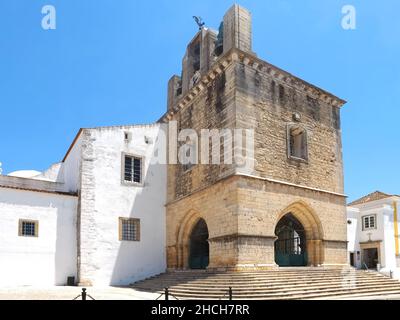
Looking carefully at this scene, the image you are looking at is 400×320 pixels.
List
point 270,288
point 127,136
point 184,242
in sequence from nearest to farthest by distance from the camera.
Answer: point 270,288, point 184,242, point 127,136

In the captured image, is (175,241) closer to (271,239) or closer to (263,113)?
(271,239)

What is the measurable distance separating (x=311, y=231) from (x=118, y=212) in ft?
27.4

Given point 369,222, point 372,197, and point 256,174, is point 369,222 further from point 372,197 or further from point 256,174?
point 256,174

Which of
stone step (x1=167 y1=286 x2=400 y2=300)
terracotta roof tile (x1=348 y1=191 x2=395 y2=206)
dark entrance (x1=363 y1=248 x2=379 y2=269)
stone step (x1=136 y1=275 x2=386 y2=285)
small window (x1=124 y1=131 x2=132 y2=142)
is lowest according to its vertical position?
dark entrance (x1=363 y1=248 x2=379 y2=269)

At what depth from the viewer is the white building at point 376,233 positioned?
3091 cm

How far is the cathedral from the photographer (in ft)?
52.4

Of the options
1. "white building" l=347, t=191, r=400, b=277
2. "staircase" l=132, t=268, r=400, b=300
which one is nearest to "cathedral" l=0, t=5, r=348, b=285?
"staircase" l=132, t=268, r=400, b=300

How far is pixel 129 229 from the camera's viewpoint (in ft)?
62.5

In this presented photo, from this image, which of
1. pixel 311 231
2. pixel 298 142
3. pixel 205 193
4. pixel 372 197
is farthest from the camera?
pixel 372 197

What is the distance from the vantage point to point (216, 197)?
16.5 metres

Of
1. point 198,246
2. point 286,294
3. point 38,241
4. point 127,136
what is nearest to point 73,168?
point 127,136

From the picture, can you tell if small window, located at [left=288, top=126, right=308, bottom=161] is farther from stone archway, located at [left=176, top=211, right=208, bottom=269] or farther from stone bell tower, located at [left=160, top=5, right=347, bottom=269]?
stone archway, located at [left=176, top=211, right=208, bottom=269]

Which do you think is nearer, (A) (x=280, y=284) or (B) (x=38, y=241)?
(A) (x=280, y=284)
